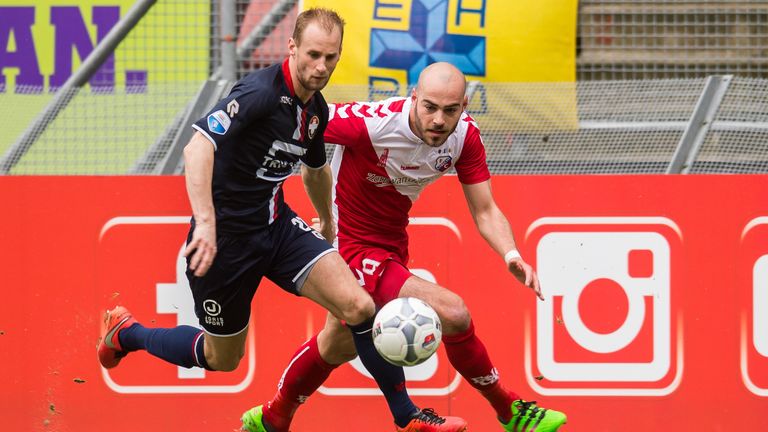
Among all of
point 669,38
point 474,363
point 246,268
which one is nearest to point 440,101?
point 246,268

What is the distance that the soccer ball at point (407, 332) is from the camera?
5.88 m

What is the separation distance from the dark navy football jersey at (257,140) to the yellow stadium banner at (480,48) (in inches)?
60.0

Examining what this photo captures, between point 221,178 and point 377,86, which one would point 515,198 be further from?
point 221,178

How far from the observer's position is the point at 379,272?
6.39 meters

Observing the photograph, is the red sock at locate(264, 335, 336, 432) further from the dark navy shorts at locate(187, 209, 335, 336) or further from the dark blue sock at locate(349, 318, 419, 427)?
the dark navy shorts at locate(187, 209, 335, 336)

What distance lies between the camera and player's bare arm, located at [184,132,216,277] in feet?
17.2

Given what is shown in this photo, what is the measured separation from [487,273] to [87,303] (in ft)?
8.14

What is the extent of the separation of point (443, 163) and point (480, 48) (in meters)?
1.34

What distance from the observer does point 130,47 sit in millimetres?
7793

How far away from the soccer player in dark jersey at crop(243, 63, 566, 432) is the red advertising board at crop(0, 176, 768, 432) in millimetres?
589

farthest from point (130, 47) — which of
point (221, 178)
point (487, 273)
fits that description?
point (487, 273)

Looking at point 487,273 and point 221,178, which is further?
point 487,273

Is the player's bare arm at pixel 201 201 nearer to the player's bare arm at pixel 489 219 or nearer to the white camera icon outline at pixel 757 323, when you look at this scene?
the player's bare arm at pixel 489 219

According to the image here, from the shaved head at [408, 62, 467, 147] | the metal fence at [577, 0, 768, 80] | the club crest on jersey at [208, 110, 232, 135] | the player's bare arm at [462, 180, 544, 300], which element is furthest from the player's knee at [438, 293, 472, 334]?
the metal fence at [577, 0, 768, 80]
